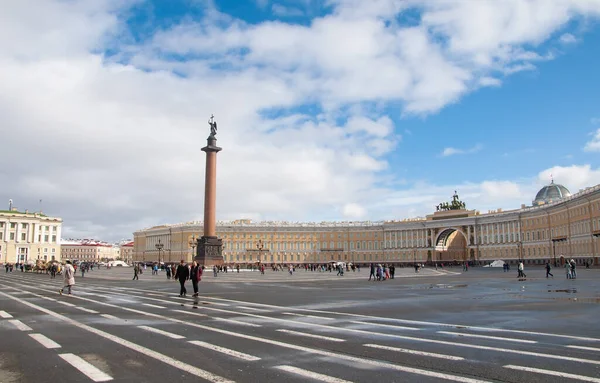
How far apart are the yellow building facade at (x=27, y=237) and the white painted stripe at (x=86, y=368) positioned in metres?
148

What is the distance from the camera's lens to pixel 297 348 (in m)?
10.0

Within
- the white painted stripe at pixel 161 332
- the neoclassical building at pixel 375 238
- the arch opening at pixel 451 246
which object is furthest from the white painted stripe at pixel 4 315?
the arch opening at pixel 451 246

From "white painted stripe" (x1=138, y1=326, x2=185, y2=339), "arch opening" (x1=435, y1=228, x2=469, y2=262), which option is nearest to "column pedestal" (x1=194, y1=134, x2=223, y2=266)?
"white painted stripe" (x1=138, y1=326, x2=185, y2=339)

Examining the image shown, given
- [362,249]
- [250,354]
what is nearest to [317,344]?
[250,354]

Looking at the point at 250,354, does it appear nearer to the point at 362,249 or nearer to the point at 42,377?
the point at 42,377

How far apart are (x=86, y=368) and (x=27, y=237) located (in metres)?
157

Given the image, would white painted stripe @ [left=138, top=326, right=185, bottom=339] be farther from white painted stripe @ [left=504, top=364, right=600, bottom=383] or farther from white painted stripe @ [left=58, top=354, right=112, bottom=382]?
white painted stripe @ [left=504, top=364, right=600, bottom=383]

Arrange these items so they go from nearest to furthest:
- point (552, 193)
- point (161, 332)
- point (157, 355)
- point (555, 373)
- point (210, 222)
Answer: point (555, 373)
point (157, 355)
point (161, 332)
point (210, 222)
point (552, 193)

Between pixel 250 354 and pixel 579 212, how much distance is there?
307 ft

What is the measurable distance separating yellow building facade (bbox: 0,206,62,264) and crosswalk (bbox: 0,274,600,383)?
14418 centimetres

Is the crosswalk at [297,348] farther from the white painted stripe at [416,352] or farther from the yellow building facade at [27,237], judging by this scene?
the yellow building facade at [27,237]

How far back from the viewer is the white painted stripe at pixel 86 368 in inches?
298

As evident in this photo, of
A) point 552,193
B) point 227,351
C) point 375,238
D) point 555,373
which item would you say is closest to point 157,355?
point 227,351

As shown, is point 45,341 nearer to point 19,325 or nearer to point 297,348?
point 19,325
